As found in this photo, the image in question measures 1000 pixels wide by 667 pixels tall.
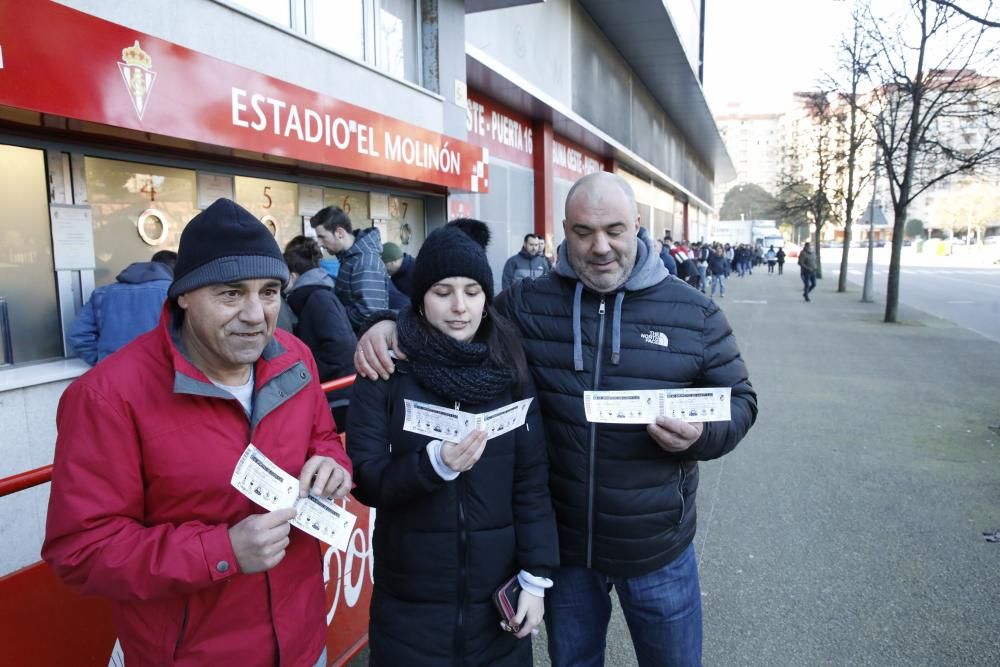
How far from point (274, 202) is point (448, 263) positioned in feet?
20.4

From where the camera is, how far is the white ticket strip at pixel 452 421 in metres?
1.95

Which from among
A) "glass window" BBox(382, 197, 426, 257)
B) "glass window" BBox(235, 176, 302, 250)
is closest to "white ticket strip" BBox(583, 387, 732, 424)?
"glass window" BBox(235, 176, 302, 250)

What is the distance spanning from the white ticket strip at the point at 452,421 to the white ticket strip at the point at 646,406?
0.26 metres

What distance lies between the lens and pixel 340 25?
26.3 ft

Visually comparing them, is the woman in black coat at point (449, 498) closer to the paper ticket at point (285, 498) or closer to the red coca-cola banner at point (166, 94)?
the paper ticket at point (285, 498)

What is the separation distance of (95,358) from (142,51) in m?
2.26

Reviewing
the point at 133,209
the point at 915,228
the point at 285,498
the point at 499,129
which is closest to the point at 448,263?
the point at 285,498

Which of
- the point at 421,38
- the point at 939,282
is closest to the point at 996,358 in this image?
the point at 421,38

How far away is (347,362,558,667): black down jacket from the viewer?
203 centimetres

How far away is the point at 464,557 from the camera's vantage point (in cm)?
205

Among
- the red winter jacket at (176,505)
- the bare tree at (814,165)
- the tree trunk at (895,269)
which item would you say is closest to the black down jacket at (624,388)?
the red winter jacket at (176,505)

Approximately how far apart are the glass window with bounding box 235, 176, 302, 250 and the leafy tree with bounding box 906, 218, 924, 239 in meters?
111

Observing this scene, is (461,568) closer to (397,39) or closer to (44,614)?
(44,614)

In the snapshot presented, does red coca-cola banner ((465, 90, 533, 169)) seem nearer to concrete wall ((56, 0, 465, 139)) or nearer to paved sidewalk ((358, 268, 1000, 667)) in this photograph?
concrete wall ((56, 0, 465, 139))
